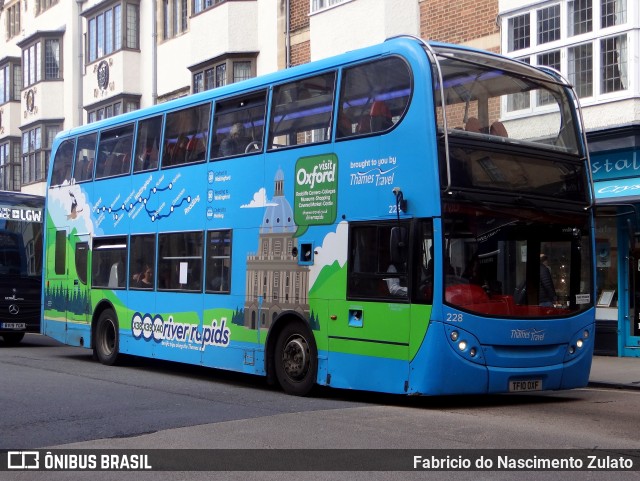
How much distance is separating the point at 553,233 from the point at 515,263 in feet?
2.58

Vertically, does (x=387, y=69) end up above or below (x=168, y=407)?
above

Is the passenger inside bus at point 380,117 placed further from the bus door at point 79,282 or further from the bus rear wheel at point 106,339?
the bus door at point 79,282

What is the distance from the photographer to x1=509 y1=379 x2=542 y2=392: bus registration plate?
10570 millimetres

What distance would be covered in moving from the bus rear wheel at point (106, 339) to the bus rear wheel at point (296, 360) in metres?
4.64

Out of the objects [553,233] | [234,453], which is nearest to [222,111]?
[553,233]

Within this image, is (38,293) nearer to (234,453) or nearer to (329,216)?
(329,216)

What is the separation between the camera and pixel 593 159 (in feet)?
55.4

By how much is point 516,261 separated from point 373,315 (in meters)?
1.67

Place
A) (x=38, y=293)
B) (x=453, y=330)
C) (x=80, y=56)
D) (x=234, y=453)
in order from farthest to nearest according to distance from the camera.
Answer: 1. (x=80, y=56)
2. (x=38, y=293)
3. (x=453, y=330)
4. (x=234, y=453)

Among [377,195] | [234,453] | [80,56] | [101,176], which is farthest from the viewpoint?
[80,56]

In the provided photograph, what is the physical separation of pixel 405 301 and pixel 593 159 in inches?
307

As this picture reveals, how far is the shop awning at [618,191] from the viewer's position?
15.9 metres

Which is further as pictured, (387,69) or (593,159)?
(593,159)

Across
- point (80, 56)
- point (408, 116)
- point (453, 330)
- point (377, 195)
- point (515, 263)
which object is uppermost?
point (80, 56)
